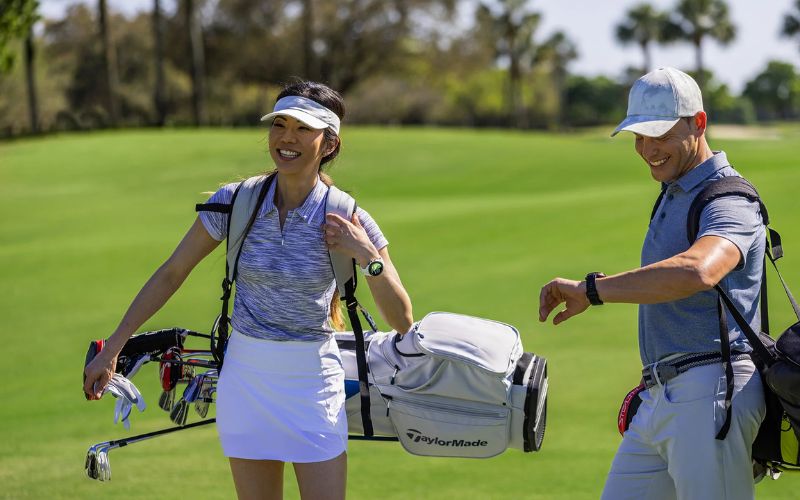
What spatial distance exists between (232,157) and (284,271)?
112 ft

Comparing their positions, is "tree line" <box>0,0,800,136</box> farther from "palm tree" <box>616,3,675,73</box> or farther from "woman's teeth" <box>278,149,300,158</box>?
"woman's teeth" <box>278,149,300,158</box>

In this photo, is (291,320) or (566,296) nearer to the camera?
(566,296)

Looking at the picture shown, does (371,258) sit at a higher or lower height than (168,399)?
higher

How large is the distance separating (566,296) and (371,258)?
0.68m

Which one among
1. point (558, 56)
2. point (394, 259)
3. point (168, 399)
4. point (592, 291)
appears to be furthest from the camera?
point (558, 56)

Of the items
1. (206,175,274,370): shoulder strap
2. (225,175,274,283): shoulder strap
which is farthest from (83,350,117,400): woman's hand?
(225,175,274,283): shoulder strap

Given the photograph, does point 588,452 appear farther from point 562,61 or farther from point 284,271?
point 562,61

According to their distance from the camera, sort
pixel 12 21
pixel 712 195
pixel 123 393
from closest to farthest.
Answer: pixel 712 195 < pixel 123 393 < pixel 12 21

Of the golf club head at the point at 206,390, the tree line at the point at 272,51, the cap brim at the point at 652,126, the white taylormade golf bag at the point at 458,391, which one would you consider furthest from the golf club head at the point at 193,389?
the tree line at the point at 272,51

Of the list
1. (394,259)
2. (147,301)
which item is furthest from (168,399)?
(394,259)

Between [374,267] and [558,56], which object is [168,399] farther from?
[558,56]

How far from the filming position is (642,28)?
98.9m

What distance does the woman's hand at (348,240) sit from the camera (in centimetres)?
373

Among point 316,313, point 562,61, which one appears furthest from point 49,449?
point 562,61
